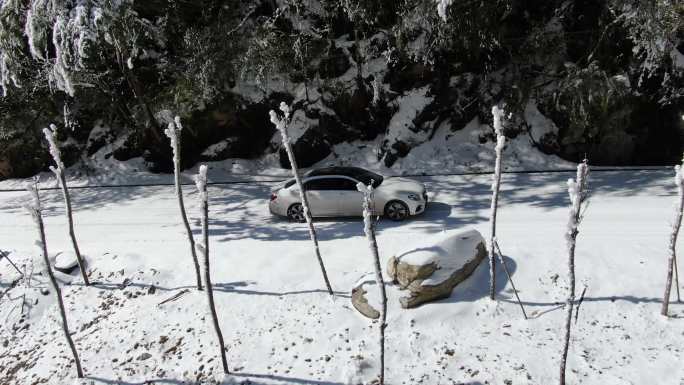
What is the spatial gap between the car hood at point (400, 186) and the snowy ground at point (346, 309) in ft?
2.71

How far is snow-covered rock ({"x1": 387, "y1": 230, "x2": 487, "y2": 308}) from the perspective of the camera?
28.9 feet

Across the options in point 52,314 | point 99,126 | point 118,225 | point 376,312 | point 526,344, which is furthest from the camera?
point 99,126

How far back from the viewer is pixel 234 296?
9.99 m

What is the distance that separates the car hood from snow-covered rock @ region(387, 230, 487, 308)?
324cm

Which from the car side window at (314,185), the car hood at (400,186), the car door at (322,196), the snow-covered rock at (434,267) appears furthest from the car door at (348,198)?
the snow-covered rock at (434,267)

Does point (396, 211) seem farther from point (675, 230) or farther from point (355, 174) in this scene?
point (675, 230)

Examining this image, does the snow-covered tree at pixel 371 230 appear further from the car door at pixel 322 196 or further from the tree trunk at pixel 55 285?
the car door at pixel 322 196

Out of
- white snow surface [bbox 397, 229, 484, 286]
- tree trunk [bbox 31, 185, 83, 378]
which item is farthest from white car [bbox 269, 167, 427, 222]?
tree trunk [bbox 31, 185, 83, 378]

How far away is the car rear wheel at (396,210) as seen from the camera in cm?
1254

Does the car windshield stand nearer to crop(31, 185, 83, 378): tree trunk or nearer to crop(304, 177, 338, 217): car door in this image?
crop(304, 177, 338, 217): car door

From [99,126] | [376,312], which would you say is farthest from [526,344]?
[99,126]

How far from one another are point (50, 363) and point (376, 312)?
269 inches

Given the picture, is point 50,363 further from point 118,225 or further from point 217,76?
point 217,76

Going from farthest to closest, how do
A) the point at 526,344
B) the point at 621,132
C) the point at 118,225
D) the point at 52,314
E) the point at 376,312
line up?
the point at 621,132, the point at 118,225, the point at 52,314, the point at 376,312, the point at 526,344
